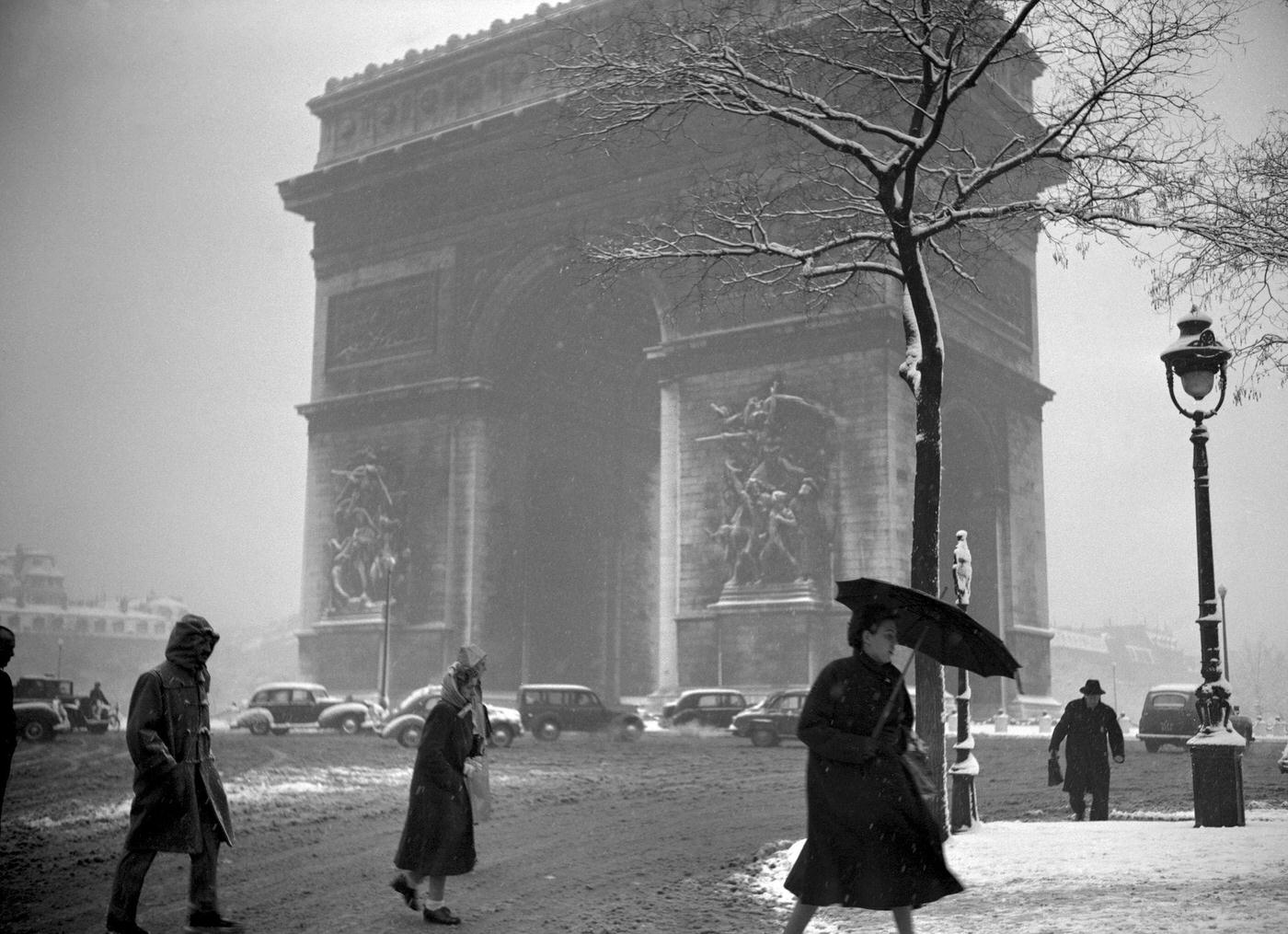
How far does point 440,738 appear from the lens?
28.3 feet

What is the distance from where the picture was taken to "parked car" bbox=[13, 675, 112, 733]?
111ft

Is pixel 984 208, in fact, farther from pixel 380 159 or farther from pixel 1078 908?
pixel 380 159

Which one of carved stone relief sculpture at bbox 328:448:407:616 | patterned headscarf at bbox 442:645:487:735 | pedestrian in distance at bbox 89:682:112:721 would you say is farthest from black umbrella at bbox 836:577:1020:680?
carved stone relief sculpture at bbox 328:448:407:616

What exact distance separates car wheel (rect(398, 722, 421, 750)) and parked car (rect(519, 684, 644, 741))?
4.56 metres

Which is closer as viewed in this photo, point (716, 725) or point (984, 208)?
point (984, 208)

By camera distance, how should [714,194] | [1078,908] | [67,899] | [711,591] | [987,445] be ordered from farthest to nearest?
[987,445]
[711,591]
[714,194]
[67,899]
[1078,908]

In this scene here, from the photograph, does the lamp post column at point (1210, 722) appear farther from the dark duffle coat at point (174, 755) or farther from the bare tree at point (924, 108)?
the dark duffle coat at point (174, 755)

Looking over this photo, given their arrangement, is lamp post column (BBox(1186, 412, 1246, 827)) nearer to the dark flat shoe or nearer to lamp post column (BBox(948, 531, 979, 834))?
lamp post column (BBox(948, 531, 979, 834))

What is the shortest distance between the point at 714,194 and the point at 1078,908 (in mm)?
9833

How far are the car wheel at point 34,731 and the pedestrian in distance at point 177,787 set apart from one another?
2371cm

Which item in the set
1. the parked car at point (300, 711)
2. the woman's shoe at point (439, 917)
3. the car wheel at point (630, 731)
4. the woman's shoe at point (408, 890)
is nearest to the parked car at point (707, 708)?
the car wheel at point (630, 731)

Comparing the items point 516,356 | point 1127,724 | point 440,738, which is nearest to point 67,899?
point 440,738

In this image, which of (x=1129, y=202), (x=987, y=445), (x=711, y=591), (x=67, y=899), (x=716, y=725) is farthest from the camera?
(x=987, y=445)

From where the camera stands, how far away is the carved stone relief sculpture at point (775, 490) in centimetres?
3167
